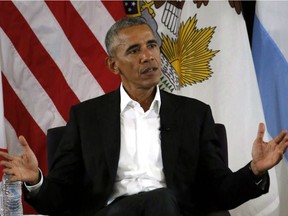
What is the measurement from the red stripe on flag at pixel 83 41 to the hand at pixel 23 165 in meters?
1.31

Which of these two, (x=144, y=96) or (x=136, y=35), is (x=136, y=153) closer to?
(x=144, y=96)

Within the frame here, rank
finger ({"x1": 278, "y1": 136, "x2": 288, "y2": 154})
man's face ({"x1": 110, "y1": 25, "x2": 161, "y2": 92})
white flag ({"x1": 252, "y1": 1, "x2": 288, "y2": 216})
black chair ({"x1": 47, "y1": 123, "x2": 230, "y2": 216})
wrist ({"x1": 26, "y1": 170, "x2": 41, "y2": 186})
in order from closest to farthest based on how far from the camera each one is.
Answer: finger ({"x1": 278, "y1": 136, "x2": 288, "y2": 154}) < wrist ({"x1": 26, "y1": 170, "x2": 41, "y2": 186}) < man's face ({"x1": 110, "y1": 25, "x2": 161, "y2": 92}) < black chair ({"x1": 47, "y1": 123, "x2": 230, "y2": 216}) < white flag ({"x1": 252, "y1": 1, "x2": 288, "y2": 216})

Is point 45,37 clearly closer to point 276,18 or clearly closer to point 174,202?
point 276,18

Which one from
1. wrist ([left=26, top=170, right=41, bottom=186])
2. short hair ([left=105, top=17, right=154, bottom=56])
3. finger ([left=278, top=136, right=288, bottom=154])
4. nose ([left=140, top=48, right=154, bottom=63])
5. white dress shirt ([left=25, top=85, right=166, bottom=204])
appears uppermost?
short hair ([left=105, top=17, right=154, bottom=56])

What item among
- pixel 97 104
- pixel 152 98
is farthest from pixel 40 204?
pixel 152 98

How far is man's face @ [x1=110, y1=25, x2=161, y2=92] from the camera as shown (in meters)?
2.34

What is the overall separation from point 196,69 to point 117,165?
1221 mm

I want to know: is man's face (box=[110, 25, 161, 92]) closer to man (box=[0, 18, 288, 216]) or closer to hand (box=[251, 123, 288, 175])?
man (box=[0, 18, 288, 216])

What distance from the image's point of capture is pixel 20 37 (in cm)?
331

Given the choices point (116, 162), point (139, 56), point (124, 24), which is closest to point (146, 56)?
point (139, 56)

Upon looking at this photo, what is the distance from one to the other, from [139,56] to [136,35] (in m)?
0.09

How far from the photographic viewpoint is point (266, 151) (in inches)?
80.6

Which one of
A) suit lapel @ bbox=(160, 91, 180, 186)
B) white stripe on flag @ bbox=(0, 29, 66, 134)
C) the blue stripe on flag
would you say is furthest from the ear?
the blue stripe on flag

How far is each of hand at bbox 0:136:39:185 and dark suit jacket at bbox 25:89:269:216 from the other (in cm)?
11
